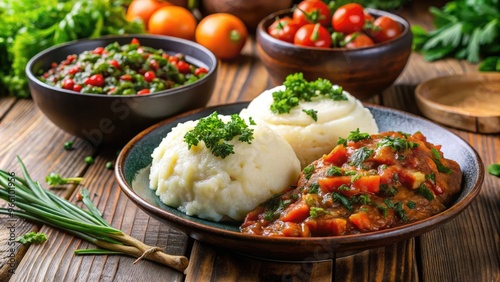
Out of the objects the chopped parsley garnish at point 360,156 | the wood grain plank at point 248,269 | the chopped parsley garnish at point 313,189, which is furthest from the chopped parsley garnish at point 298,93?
the wood grain plank at point 248,269

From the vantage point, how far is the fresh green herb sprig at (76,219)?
2.96 m

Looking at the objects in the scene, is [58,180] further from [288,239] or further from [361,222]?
[361,222]

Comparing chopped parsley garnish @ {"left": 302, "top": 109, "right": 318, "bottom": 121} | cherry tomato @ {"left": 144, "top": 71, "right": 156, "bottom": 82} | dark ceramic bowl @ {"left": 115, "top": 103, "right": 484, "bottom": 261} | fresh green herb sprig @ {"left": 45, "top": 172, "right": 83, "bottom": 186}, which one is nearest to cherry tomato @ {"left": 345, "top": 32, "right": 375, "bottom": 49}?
dark ceramic bowl @ {"left": 115, "top": 103, "right": 484, "bottom": 261}

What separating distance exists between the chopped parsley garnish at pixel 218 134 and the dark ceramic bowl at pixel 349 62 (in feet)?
4.82

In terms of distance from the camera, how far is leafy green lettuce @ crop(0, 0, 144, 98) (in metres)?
5.04

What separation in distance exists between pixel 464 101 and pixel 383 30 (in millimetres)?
781

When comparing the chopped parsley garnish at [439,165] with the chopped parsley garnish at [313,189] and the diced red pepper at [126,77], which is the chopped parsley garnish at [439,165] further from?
the diced red pepper at [126,77]

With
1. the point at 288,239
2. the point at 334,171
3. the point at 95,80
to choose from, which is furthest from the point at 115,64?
the point at 288,239

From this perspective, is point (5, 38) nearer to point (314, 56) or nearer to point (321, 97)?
point (314, 56)

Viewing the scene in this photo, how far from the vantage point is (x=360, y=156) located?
9.82 feet

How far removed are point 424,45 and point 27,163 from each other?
365 cm

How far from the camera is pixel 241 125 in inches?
124

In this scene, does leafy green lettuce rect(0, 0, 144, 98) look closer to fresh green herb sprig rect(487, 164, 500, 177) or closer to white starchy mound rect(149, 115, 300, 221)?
white starchy mound rect(149, 115, 300, 221)

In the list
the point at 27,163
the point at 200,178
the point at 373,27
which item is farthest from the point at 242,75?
the point at 200,178
